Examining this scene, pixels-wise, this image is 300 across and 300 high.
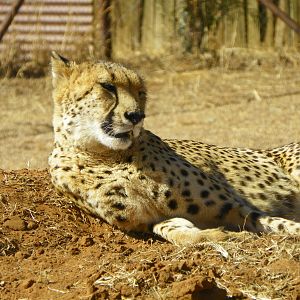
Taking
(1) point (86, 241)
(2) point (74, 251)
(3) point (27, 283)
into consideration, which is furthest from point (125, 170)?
(3) point (27, 283)

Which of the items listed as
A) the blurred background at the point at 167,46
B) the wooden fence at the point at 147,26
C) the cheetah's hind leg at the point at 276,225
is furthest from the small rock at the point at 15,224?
the wooden fence at the point at 147,26

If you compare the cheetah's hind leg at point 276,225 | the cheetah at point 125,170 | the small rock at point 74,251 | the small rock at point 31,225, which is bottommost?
the cheetah's hind leg at point 276,225

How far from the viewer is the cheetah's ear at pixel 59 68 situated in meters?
4.76

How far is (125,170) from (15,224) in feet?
1.98

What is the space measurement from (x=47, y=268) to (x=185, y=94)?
19.9 ft

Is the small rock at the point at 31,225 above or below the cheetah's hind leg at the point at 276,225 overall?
above

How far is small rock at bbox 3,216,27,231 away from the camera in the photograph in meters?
4.51

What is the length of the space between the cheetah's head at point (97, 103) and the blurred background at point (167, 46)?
480 cm

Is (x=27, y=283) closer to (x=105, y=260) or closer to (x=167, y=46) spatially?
(x=105, y=260)

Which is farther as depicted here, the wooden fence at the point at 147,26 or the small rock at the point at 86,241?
the wooden fence at the point at 147,26

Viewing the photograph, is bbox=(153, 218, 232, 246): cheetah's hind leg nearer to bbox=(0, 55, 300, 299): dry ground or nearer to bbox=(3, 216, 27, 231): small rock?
bbox=(0, 55, 300, 299): dry ground

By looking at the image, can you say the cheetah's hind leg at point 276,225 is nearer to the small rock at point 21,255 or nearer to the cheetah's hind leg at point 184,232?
the cheetah's hind leg at point 184,232

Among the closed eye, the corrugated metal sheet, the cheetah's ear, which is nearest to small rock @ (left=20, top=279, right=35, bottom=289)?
the closed eye

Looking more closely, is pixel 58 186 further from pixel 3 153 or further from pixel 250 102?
pixel 250 102
